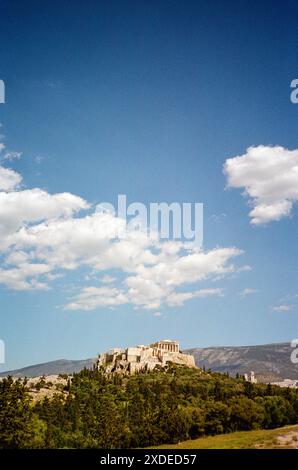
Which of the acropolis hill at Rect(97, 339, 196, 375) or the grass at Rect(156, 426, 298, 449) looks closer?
the grass at Rect(156, 426, 298, 449)

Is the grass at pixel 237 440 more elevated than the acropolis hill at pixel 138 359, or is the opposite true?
the acropolis hill at pixel 138 359

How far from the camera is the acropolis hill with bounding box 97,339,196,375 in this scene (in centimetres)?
13369

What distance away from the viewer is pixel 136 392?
318 feet

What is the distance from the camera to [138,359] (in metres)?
143

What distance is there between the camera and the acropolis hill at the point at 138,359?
134m

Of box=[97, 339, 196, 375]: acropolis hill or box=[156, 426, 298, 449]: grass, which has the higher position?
box=[97, 339, 196, 375]: acropolis hill

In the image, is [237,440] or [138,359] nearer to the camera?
[237,440]

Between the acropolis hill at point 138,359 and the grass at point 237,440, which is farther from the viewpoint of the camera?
the acropolis hill at point 138,359

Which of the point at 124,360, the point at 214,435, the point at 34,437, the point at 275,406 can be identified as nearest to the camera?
the point at 34,437

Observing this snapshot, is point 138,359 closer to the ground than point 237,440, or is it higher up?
higher up
